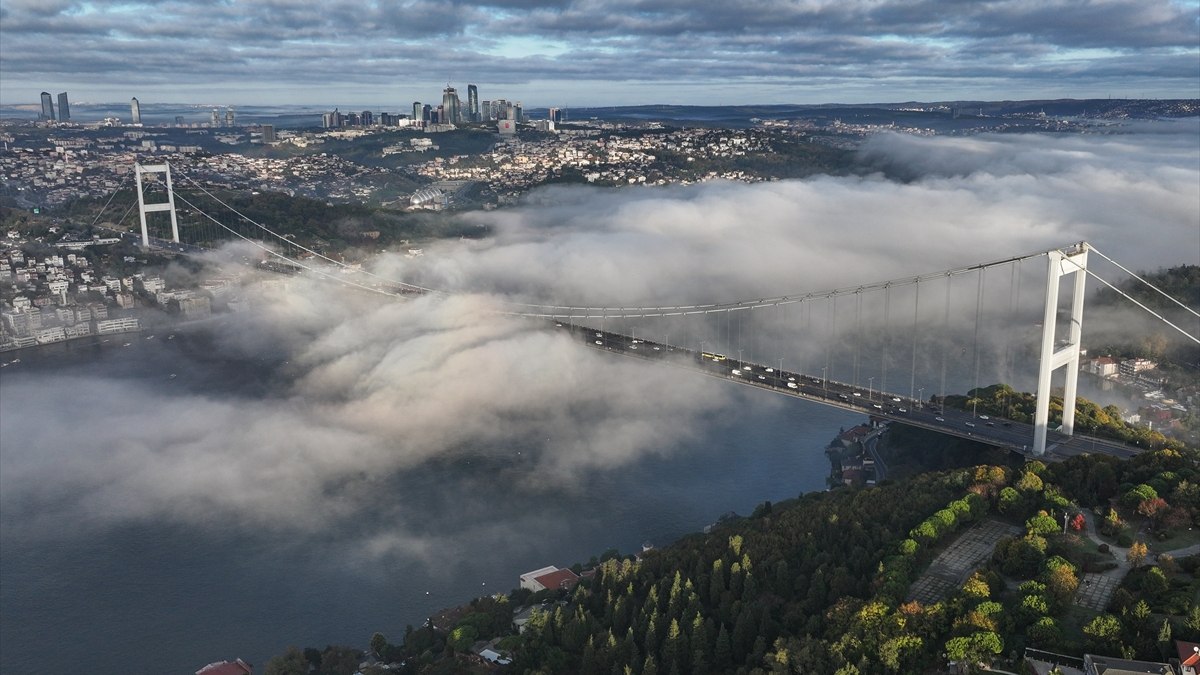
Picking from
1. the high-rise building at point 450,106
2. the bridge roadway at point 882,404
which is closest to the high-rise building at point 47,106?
the high-rise building at point 450,106

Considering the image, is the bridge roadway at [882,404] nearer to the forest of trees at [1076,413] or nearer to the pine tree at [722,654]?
the forest of trees at [1076,413]

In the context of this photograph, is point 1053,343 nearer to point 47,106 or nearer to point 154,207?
point 154,207

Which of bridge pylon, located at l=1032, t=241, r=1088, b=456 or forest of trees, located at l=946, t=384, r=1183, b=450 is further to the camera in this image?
forest of trees, located at l=946, t=384, r=1183, b=450

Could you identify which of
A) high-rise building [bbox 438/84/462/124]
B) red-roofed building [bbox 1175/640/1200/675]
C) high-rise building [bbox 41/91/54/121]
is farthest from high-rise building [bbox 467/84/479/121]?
red-roofed building [bbox 1175/640/1200/675]

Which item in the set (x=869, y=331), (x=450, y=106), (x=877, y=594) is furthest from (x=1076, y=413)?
(x=450, y=106)

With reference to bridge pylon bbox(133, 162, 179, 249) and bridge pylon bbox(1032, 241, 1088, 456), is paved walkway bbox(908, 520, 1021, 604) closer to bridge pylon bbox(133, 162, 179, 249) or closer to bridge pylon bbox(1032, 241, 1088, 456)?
bridge pylon bbox(1032, 241, 1088, 456)

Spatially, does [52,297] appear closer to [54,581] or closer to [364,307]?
[364,307]
